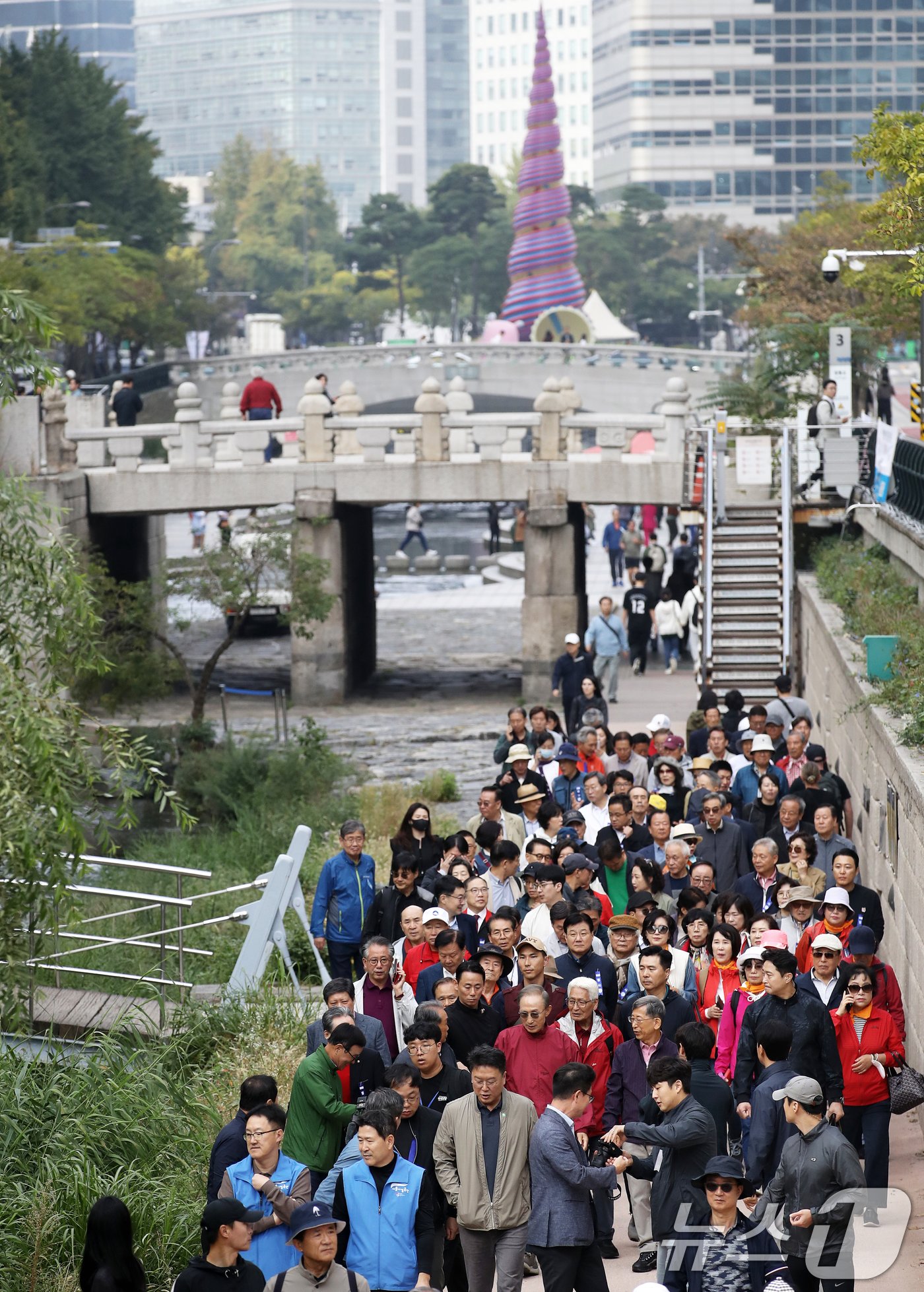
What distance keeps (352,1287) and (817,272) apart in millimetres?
36567

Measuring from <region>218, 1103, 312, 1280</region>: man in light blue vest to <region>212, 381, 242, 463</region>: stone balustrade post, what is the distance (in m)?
24.1

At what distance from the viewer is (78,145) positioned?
6562 centimetres

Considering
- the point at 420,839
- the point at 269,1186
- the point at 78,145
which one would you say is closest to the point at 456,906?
the point at 420,839

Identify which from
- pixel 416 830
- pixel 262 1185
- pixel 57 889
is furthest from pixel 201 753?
pixel 262 1185

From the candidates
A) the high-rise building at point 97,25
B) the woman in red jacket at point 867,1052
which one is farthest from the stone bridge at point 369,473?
the high-rise building at point 97,25

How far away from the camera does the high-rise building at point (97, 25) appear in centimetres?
16375

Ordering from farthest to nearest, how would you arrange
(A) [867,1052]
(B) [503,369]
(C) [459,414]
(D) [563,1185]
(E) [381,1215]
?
(B) [503,369]
(C) [459,414]
(A) [867,1052]
(D) [563,1185]
(E) [381,1215]

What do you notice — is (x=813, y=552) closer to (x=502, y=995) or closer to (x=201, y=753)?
(x=201, y=753)

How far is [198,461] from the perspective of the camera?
31109mm

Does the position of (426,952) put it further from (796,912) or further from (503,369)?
(503,369)

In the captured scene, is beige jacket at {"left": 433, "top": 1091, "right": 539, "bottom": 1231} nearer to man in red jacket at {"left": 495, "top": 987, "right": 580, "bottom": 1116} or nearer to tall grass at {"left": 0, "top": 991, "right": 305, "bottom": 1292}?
man in red jacket at {"left": 495, "top": 987, "right": 580, "bottom": 1116}

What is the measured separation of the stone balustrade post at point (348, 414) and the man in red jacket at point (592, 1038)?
22758 mm

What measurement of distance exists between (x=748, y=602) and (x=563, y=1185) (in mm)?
17734

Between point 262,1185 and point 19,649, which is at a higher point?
point 19,649
